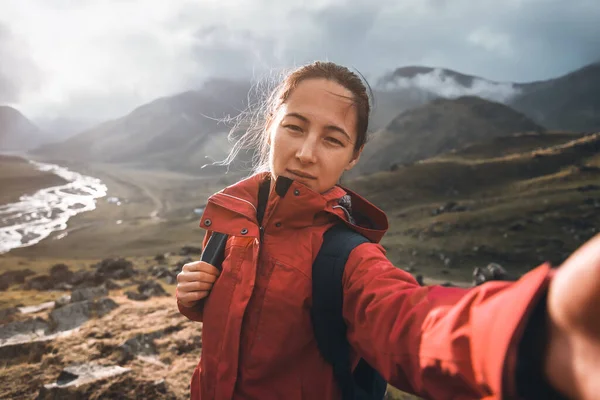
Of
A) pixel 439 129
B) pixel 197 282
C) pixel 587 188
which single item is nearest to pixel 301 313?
pixel 197 282

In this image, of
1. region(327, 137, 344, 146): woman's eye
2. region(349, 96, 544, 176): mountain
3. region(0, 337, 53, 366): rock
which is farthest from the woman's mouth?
region(349, 96, 544, 176): mountain

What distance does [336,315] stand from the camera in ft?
5.41

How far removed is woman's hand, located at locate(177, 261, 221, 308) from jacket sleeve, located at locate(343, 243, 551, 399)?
2.89 ft

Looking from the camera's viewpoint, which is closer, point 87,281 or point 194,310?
point 194,310

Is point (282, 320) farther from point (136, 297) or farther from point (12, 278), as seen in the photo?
point (12, 278)

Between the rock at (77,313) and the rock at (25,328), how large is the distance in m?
0.19

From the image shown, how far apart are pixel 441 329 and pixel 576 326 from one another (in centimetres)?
38

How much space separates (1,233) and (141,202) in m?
38.1

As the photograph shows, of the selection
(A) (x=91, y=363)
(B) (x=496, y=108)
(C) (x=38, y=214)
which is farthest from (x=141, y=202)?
(B) (x=496, y=108)

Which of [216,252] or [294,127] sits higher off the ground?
[294,127]

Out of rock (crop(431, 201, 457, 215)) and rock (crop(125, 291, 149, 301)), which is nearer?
rock (crop(125, 291, 149, 301))

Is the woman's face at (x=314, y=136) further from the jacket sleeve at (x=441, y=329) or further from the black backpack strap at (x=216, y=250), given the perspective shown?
the jacket sleeve at (x=441, y=329)

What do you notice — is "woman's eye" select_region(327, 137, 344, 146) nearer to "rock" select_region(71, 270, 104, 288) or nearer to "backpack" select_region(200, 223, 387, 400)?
"backpack" select_region(200, 223, 387, 400)

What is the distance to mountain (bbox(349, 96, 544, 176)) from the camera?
107m
